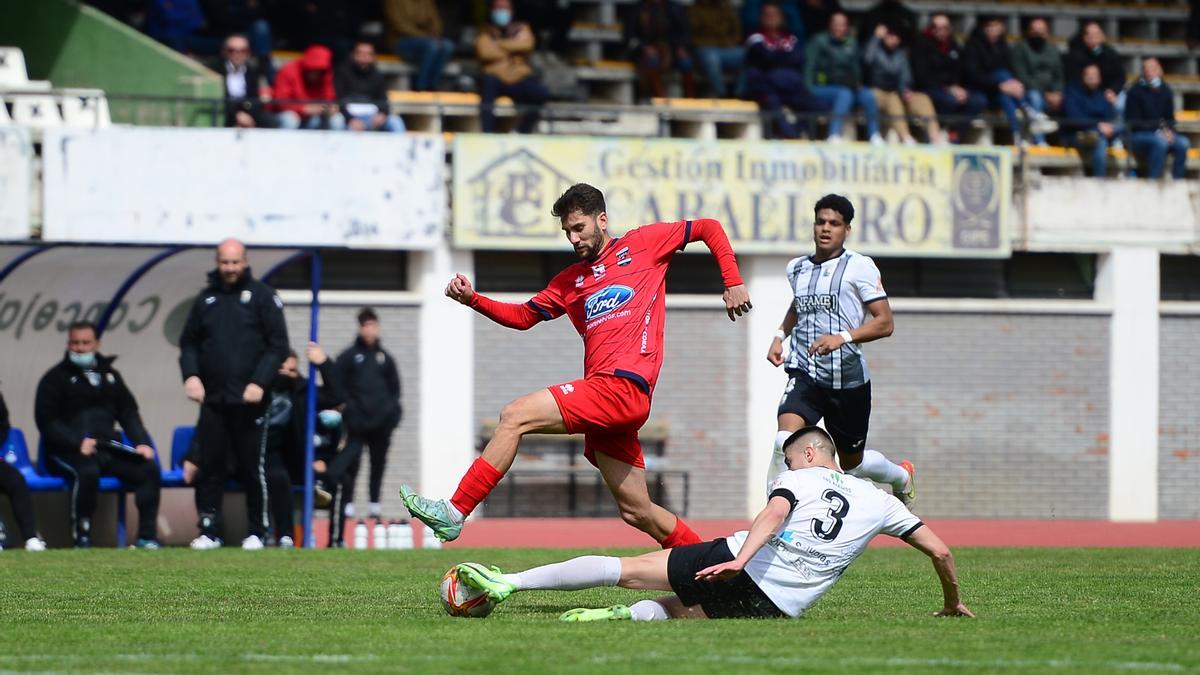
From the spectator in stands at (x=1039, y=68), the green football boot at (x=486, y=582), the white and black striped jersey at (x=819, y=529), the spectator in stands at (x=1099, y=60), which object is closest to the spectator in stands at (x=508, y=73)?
the spectator in stands at (x=1039, y=68)

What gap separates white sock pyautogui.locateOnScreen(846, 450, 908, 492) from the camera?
38.1ft

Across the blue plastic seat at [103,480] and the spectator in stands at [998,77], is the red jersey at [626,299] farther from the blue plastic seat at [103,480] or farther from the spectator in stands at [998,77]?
the spectator in stands at [998,77]

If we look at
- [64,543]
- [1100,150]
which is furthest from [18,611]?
[1100,150]

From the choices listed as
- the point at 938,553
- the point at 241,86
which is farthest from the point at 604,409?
the point at 241,86

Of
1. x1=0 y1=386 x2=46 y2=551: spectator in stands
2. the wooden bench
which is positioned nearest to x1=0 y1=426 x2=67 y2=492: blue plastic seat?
x1=0 y1=386 x2=46 y2=551: spectator in stands

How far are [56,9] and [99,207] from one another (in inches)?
126

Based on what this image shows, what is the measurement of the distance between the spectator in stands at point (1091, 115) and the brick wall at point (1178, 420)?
2343 millimetres

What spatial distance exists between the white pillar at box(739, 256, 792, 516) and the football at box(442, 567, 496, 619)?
15.1 metres

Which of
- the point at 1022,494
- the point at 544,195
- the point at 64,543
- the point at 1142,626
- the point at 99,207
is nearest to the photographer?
the point at 1142,626

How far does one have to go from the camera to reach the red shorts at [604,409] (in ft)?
29.5

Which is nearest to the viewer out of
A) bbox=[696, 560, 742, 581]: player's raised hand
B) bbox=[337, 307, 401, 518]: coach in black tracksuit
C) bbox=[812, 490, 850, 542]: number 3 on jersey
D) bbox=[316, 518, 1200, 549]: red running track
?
bbox=[696, 560, 742, 581]: player's raised hand

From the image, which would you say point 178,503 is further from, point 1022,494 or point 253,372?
point 1022,494

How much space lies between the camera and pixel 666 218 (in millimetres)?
22906

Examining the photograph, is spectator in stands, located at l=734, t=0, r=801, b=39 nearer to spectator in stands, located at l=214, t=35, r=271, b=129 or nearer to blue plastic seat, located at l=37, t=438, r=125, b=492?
spectator in stands, located at l=214, t=35, r=271, b=129
